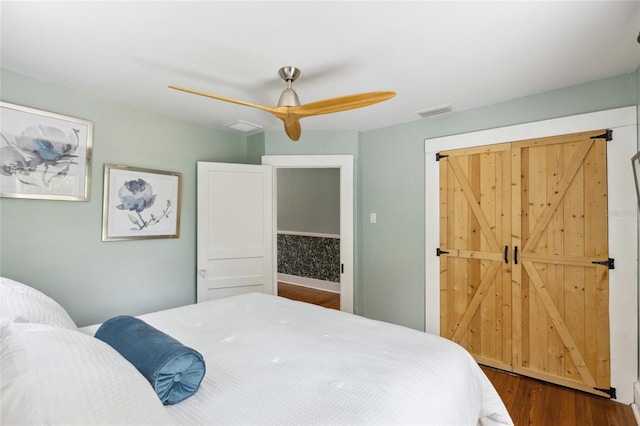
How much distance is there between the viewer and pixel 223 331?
5.59 feet

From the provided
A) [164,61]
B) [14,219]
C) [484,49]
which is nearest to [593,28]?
[484,49]

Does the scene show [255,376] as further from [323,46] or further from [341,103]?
[323,46]

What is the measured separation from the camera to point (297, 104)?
1.96 meters

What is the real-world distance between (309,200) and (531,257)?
152 inches

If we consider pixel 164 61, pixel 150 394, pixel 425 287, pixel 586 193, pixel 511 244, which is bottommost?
pixel 425 287

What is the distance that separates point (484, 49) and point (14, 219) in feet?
11.1

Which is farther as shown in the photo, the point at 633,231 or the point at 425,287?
the point at 425,287

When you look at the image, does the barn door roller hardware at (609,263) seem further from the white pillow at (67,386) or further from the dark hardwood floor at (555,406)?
the white pillow at (67,386)

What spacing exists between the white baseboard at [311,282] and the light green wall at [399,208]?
1814 mm

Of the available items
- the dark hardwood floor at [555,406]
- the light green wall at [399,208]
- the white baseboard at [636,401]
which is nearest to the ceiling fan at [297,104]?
the light green wall at [399,208]

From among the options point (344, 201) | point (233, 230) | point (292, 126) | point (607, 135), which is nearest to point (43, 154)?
point (233, 230)

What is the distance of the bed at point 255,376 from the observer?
771mm

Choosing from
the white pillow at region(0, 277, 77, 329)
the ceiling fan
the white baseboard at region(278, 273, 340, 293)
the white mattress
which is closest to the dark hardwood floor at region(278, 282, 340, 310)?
the white baseboard at region(278, 273, 340, 293)

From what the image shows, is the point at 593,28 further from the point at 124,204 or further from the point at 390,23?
the point at 124,204
